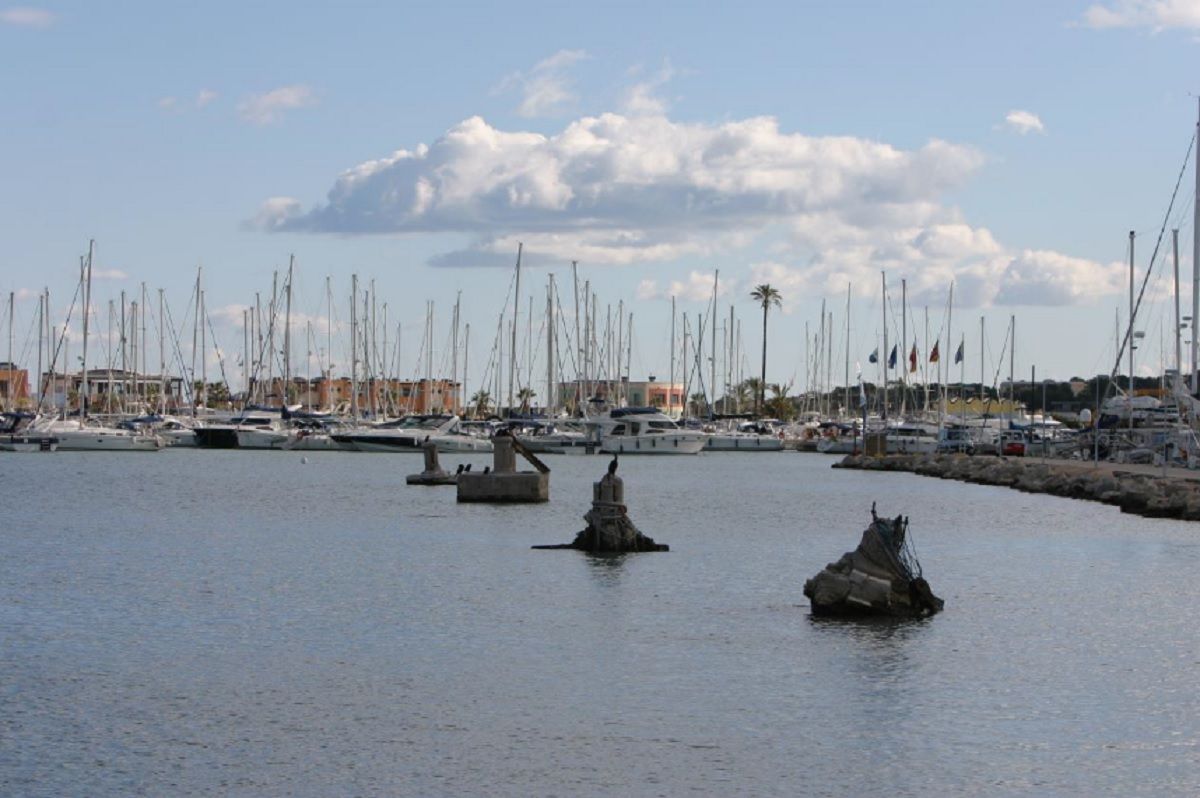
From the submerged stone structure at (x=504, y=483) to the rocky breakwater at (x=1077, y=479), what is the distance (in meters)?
22.2

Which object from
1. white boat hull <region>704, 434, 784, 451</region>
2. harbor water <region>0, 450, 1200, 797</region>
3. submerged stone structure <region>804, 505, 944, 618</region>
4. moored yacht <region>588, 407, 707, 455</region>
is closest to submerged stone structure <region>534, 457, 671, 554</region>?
harbor water <region>0, 450, 1200, 797</region>

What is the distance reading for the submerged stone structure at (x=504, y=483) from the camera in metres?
64.8

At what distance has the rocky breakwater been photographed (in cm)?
6321

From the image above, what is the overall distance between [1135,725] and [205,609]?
62.9ft

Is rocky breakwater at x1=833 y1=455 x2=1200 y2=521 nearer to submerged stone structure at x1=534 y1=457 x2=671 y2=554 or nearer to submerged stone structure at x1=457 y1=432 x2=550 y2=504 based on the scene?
submerged stone structure at x1=457 y1=432 x2=550 y2=504

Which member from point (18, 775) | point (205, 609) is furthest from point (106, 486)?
point (18, 775)

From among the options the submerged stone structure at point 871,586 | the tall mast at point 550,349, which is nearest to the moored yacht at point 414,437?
→ the tall mast at point 550,349

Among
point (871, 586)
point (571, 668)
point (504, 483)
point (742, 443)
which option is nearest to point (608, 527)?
point (871, 586)

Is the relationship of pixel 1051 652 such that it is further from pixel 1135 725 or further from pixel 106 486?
pixel 106 486

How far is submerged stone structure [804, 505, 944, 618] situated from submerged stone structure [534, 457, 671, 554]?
33.1 ft

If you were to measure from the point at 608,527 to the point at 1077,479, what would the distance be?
40062 mm

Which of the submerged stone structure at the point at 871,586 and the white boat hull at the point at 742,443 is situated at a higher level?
the white boat hull at the point at 742,443

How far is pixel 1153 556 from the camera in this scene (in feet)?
160

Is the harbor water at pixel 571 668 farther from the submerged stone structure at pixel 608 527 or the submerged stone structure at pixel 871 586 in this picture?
the submerged stone structure at pixel 871 586
